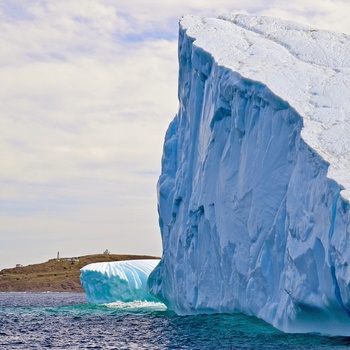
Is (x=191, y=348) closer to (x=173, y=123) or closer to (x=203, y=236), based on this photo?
(x=203, y=236)

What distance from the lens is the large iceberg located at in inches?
572

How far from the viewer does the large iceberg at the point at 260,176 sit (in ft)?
47.6

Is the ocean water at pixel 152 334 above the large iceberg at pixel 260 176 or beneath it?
beneath

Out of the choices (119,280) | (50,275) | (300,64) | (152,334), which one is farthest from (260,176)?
(50,275)

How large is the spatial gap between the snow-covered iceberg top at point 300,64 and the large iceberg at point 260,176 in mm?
36

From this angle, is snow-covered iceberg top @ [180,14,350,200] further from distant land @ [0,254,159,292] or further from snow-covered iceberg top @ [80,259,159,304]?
distant land @ [0,254,159,292]

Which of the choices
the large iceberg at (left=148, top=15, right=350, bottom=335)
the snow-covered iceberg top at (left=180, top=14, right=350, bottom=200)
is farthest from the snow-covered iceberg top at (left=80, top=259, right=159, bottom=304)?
the snow-covered iceberg top at (left=180, top=14, right=350, bottom=200)

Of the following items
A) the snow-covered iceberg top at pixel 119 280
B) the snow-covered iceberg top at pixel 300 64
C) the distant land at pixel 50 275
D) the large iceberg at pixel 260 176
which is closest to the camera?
the large iceberg at pixel 260 176

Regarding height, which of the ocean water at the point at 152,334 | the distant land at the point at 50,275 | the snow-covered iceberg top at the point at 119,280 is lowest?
the ocean water at the point at 152,334

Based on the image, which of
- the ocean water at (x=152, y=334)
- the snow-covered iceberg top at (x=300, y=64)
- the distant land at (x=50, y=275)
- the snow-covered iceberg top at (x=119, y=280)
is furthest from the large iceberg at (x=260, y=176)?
the distant land at (x=50, y=275)

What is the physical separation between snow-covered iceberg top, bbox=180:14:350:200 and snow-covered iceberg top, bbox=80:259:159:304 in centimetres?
1266

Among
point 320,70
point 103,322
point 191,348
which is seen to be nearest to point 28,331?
point 103,322

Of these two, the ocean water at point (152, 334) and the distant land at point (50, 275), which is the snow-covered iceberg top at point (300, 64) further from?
the distant land at point (50, 275)

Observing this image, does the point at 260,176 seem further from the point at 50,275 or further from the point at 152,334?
the point at 50,275
